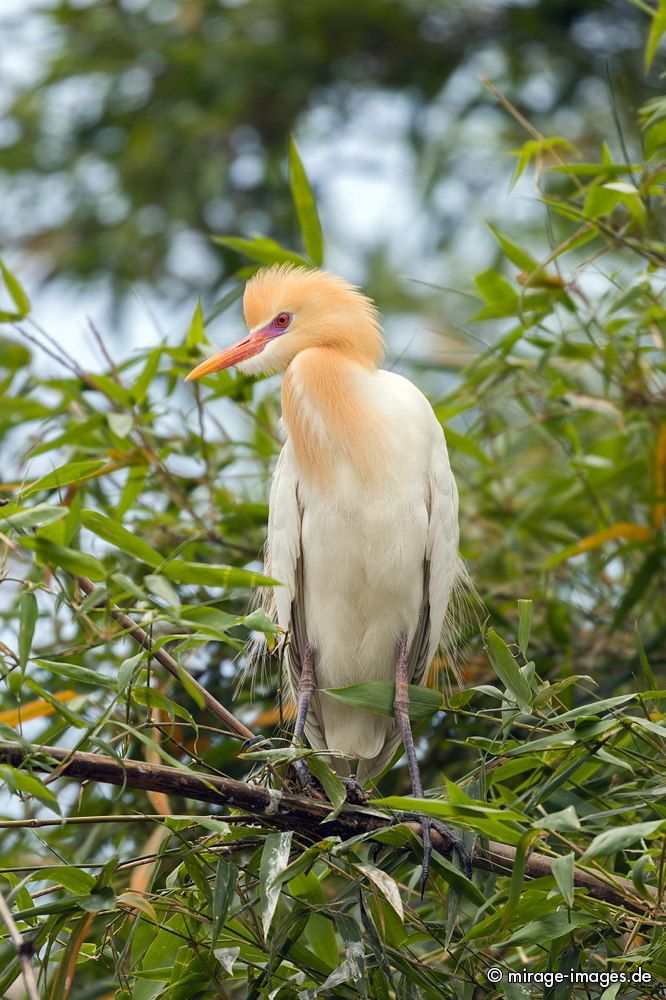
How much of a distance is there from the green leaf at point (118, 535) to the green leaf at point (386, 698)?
0.34 m

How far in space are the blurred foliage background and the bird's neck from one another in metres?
0.23

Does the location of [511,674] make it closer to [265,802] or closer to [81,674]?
[265,802]

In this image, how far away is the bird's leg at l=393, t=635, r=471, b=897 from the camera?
1.52 meters

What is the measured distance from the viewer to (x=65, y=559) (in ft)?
4.10

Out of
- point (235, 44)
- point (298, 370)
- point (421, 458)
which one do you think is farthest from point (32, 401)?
point (235, 44)

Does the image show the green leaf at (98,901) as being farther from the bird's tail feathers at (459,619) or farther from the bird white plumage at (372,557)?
the bird's tail feathers at (459,619)

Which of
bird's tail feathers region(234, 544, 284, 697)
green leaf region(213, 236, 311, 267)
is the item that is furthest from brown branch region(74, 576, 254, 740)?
green leaf region(213, 236, 311, 267)

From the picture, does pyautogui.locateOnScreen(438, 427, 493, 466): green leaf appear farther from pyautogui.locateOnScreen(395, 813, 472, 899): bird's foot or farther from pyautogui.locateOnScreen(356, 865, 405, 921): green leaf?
pyautogui.locateOnScreen(356, 865, 405, 921): green leaf

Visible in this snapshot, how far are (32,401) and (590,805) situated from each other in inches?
58.8

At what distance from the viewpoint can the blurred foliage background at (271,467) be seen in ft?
4.49

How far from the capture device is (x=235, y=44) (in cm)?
396

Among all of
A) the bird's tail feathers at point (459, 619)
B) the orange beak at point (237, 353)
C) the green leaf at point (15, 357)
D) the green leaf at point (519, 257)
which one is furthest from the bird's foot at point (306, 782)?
the green leaf at point (15, 357)

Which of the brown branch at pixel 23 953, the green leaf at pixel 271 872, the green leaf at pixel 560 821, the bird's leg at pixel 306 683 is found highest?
the brown branch at pixel 23 953

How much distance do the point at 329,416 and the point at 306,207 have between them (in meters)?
0.53
